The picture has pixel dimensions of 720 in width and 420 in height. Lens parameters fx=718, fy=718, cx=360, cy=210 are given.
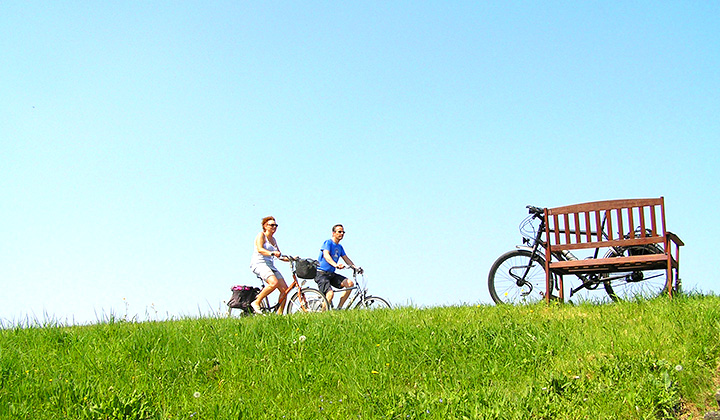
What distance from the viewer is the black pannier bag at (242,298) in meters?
12.7

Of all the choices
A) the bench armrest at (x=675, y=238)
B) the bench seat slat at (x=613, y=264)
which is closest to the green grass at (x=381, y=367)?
the bench seat slat at (x=613, y=264)

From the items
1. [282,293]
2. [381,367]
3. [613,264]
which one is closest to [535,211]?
[613,264]

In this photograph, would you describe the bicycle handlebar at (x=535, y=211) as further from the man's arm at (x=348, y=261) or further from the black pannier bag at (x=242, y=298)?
the black pannier bag at (x=242, y=298)

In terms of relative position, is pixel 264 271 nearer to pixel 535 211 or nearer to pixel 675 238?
pixel 535 211

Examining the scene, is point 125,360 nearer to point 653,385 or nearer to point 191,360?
point 191,360

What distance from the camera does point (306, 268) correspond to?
1270 centimetres

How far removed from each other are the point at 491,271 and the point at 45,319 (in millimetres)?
7216

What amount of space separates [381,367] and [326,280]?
4.93 m

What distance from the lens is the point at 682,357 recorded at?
307 inches

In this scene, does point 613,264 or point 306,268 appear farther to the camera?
point 306,268

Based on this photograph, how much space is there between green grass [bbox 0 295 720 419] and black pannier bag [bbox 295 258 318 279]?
93.8 inches

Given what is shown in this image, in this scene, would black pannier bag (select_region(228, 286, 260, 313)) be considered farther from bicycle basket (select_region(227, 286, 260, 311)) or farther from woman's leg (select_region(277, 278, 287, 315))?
woman's leg (select_region(277, 278, 287, 315))

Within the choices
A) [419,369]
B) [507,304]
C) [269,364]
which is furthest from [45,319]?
[507,304]

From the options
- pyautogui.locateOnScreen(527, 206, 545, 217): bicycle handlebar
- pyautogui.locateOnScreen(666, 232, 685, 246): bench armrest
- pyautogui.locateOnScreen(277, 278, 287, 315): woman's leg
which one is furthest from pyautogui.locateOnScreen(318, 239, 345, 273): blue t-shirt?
pyautogui.locateOnScreen(666, 232, 685, 246): bench armrest
